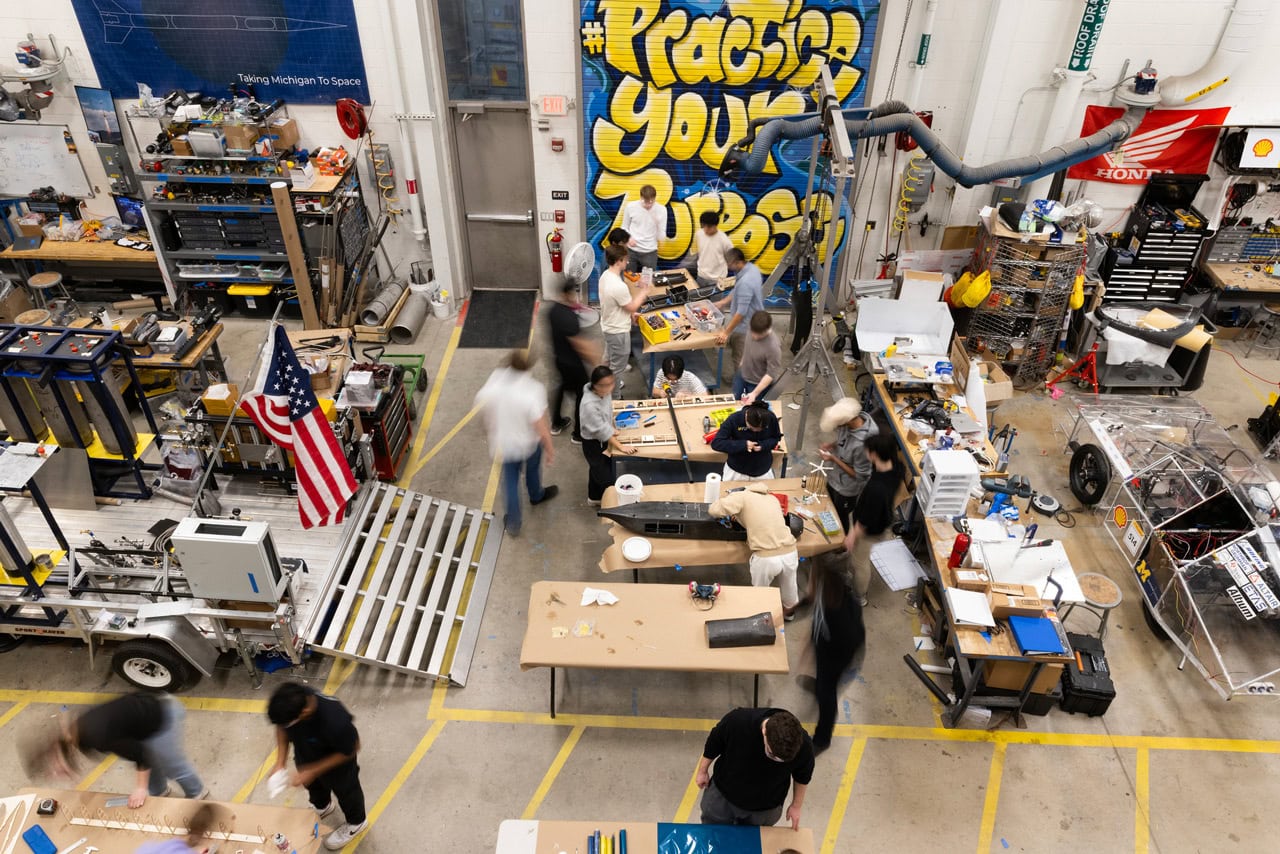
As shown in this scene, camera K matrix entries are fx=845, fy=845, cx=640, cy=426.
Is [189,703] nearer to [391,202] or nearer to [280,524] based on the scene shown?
[280,524]

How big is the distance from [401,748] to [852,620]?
344 centimetres

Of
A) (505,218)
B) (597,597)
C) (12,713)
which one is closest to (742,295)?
(505,218)

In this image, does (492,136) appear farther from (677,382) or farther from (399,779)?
(399,779)

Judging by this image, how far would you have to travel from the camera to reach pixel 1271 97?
32.7 feet

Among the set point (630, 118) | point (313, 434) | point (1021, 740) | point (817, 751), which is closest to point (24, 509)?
point (313, 434)

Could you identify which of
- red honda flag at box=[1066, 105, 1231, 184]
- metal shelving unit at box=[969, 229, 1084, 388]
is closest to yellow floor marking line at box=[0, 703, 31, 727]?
metal shelving unit at box=[969, 229, 1084, 388]

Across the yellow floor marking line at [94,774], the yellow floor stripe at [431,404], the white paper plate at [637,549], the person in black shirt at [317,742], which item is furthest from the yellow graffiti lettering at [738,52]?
the yellow floor marking line at [94,774]

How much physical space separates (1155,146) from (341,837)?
1134cm

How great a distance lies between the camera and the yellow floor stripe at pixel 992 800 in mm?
5809

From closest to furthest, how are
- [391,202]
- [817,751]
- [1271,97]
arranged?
[817,751], [1271,97], [391,202]

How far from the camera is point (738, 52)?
1001 centimetres

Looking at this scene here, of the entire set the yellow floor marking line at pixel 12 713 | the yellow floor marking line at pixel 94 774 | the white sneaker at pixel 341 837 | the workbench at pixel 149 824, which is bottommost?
the yellow floor marking line at pixel 94 774

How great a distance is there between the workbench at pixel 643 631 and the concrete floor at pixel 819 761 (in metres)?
0.57

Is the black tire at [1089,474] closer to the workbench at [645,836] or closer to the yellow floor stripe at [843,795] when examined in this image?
the yellow floor stripe at [843,795]
